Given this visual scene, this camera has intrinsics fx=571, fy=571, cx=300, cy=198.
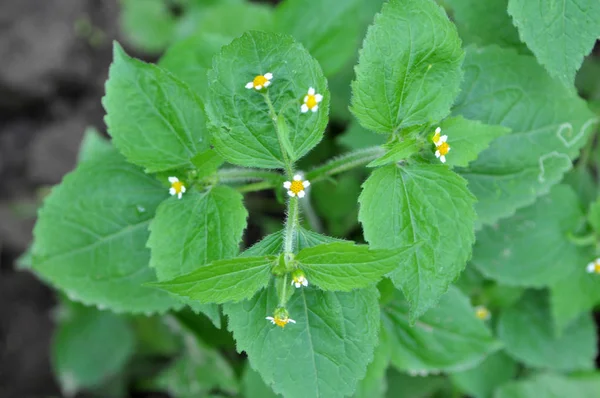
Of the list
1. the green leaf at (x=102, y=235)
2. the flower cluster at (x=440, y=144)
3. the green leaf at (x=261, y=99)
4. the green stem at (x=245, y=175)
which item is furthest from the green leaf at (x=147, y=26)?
the flower cluster at (x=440, y=144)

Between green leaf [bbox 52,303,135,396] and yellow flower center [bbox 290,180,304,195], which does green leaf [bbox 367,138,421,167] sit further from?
green leaf [bbox 52,303,135,396]

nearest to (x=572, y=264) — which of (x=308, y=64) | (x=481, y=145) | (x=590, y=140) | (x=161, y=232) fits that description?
(x=590, y=140)

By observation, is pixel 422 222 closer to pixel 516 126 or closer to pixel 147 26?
pixel 516 126

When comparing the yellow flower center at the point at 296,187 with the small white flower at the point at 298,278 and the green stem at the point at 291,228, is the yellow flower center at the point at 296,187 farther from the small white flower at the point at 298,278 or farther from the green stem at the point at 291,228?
the small white flower at the point at 298,278

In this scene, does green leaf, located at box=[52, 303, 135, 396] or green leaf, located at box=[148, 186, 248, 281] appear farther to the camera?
green leaf, located at box=[52, 303, 135, 396]

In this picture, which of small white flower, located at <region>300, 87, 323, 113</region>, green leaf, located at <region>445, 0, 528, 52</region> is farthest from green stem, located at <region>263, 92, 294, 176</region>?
green leaf, located at <region>445, 0, 528, 52</region>

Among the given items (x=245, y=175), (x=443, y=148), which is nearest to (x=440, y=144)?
(x=443, y=148)
